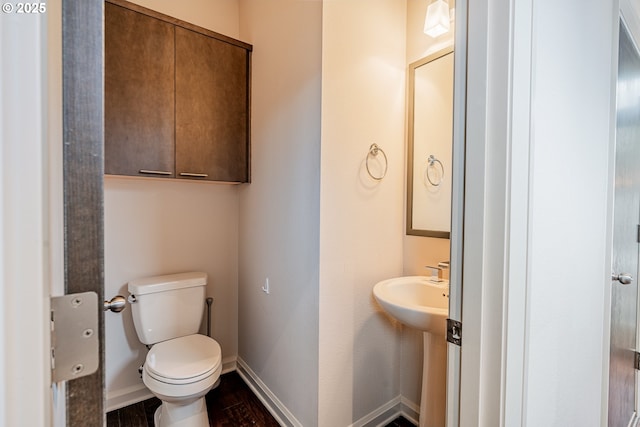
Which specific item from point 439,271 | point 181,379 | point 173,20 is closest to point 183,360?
point 181,379

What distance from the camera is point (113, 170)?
5.31 feet

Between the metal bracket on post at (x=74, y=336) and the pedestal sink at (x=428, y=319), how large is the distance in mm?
1103

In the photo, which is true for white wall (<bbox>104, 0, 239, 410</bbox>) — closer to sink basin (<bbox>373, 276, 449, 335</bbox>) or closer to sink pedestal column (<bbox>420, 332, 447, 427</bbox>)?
sink basin (<bbox>373, 276, 449, 335</bbox>)

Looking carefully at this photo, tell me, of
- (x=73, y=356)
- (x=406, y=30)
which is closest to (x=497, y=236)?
(x=73, y=356)

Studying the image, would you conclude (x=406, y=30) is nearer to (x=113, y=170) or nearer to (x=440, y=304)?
(x=440, y=304)

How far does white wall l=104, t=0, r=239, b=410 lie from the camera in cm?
187

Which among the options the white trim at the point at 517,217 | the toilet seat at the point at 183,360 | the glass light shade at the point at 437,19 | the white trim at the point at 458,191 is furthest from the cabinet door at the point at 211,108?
the white trim at the point at 517,217

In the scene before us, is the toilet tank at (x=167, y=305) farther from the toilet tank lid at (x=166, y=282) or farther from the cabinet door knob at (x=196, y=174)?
the cabinet door knob at (x=196, y=174)

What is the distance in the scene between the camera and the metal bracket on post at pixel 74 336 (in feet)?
1.09

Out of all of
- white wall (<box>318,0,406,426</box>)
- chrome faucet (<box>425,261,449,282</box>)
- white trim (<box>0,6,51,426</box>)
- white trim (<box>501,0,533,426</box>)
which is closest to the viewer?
white trim (<box>0,6,51,426</box>)

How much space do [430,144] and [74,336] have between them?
66.2 inches

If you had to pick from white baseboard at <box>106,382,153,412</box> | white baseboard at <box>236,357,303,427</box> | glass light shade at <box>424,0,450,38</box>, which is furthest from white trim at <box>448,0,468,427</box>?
white baseboard at <box>106,382,153,412</box>

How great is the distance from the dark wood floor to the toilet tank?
44 cm

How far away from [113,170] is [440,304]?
183 centimetres
